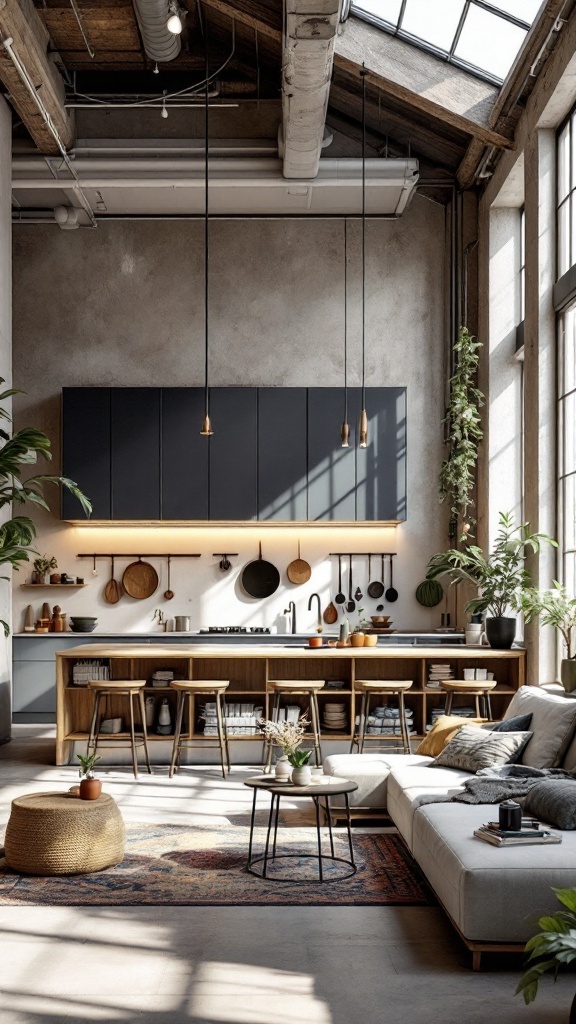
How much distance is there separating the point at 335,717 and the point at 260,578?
2.70 m

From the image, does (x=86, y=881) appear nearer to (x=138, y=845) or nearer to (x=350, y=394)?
(x=138, y=845)

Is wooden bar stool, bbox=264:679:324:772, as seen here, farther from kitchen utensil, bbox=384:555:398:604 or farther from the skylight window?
the skylight window

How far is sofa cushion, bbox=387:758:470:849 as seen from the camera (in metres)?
5.23

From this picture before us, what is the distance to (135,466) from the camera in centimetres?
1025

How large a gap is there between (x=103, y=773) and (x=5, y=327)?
3.81 metres

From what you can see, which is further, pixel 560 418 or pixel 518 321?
pixel 518 321

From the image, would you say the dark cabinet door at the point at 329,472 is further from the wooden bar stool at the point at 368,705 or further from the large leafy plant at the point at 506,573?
the wooden bar stool at the point at 368,705

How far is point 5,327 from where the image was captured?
8.98 meters

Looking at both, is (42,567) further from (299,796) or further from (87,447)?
(299,796)

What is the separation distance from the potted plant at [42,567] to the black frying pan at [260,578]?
190 cm

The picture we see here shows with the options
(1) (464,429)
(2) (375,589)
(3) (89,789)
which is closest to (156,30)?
(1) (464,429)

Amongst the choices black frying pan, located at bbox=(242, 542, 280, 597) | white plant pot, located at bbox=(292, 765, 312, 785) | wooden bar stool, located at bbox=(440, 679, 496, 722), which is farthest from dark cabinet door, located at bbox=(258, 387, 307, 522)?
white plant pot, located at bbox=(292, 765, 312, 785)

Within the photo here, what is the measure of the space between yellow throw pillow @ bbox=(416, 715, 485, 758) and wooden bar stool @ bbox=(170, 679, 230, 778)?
5.10 ft

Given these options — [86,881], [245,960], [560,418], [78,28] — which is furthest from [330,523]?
[245,960]
